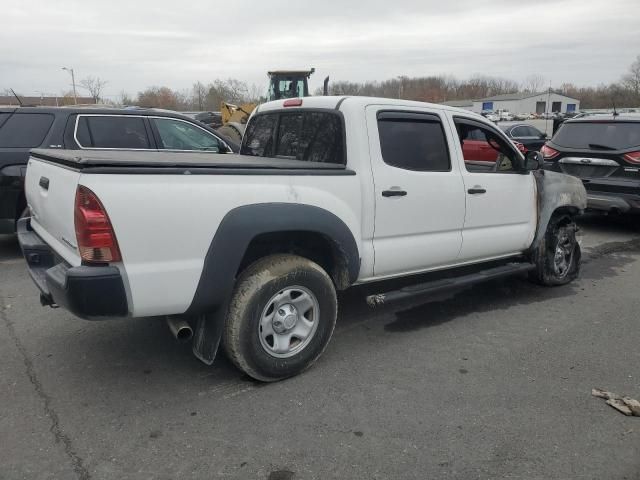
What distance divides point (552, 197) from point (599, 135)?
371 cm

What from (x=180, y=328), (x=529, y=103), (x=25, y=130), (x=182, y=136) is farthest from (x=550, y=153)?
(x=529, y=103)

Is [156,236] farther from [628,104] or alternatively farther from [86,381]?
[628,104]

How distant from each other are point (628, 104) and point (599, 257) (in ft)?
236

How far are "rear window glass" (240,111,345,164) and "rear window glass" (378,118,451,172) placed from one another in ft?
1.18

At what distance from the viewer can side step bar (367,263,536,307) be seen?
161 inches

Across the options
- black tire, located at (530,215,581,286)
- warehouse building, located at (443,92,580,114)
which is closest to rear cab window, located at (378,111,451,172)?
black tire, located at (530,215,581,286)

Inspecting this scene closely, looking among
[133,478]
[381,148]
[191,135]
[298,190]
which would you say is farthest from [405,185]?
[191,135]

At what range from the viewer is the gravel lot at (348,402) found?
278 cm

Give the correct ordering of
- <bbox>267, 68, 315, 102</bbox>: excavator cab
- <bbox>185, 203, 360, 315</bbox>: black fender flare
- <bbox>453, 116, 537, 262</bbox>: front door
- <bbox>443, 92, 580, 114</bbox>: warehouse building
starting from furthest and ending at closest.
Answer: <bbox>443, 92, 580, 114</bbox>: warehouse building
<bbox>267, 68, 315, 102</bbox>: excavator cab
<bbox>453, 116, 537, 262</bbox>: front door
<bbox>185, 203, 360, 315</bbox>: black fender flare

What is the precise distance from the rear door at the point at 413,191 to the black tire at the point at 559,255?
1.49 meters

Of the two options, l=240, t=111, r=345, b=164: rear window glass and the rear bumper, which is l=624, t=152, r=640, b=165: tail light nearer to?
l=240, t=111, r=345, b=164: rear window glass

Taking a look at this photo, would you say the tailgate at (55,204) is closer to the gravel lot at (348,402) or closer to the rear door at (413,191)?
the gravel lot at (348,402)

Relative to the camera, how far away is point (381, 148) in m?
3.96

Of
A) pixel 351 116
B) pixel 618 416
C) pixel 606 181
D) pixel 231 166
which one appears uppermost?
pixel 351 116
